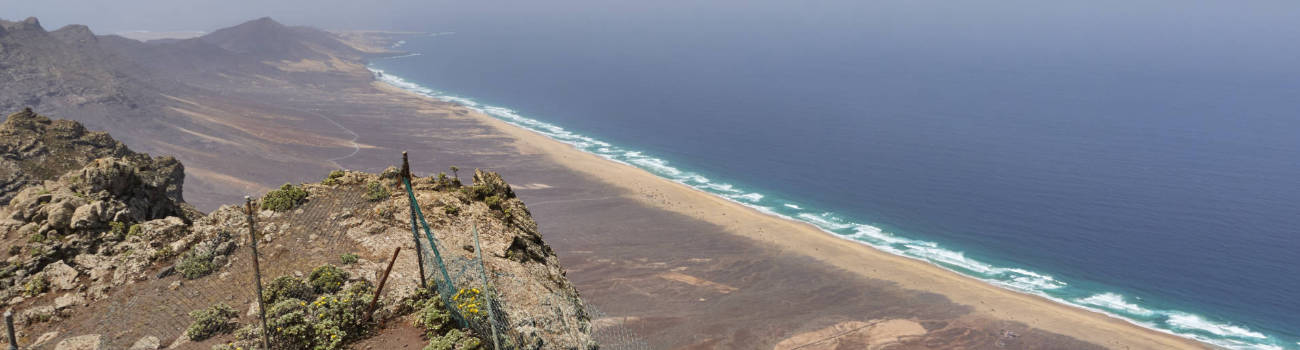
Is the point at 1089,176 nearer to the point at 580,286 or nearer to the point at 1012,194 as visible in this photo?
the point at 1012,194

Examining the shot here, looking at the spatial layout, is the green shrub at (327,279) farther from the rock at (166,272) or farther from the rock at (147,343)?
the rock at (166,272)

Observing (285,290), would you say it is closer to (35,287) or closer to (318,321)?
(318,321)

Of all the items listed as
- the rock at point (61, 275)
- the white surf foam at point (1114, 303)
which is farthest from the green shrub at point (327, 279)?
the white surf foam at point (1114, 303)

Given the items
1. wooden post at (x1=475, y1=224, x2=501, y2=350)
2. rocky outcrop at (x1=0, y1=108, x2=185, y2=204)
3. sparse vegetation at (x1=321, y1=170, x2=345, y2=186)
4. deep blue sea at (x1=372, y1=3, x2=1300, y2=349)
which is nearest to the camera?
wooden post at (x1=475, y1=224, x2=501, y2=350)

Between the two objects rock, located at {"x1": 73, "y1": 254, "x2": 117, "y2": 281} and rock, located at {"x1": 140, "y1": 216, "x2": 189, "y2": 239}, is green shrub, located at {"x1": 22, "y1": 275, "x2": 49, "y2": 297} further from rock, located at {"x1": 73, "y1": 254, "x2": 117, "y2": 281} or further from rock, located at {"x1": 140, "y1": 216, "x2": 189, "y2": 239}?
rock, located at {"x1": 140, "y1": 216, "x2": 189, "y2": 239}

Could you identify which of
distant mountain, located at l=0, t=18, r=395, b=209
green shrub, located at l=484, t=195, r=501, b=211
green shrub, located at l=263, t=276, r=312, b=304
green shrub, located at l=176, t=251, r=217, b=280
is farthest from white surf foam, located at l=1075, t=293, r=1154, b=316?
distant mountain, located at l=0, t=18, r=395, b=209

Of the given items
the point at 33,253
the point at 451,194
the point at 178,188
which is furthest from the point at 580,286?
the point at 33,253
